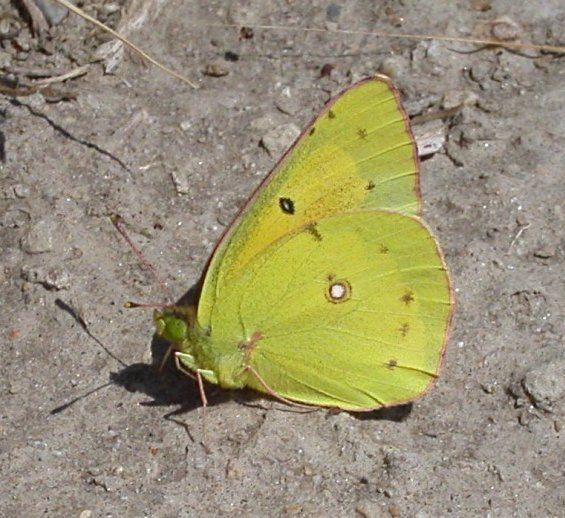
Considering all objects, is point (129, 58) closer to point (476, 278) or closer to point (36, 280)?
point (36, 280)

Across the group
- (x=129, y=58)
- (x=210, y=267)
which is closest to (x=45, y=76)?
(x=129, y=58)

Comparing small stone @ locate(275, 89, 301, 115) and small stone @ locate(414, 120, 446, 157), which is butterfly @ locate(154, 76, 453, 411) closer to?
small stone @ locate(414, 120, 446, 157)

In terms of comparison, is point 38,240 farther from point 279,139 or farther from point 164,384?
point 279,139

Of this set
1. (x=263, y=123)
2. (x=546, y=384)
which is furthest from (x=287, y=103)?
(x=546, y=384)

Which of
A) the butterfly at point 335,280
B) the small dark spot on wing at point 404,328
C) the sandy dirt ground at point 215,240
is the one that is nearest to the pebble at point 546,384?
the sandy dirt ground at point 215,240

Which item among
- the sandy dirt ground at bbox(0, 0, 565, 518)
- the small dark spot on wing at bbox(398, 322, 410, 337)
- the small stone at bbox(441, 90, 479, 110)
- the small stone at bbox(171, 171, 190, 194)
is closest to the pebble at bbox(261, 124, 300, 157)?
the sandy dirt ground at bbox(0, 0, 565, 518)

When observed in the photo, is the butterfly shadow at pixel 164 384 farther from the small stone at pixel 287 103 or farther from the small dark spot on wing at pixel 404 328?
the small stone at pixel 287 103
